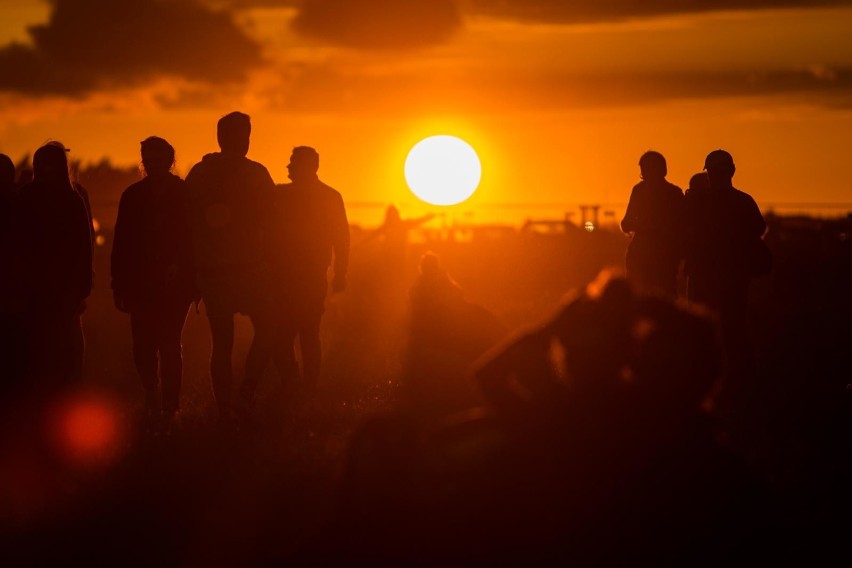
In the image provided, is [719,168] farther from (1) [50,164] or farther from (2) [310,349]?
(1) [50,164]

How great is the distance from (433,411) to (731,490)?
561 cm

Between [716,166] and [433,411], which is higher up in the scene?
[716,166]

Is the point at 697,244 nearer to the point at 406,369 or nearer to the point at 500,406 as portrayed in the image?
the point at 406,369

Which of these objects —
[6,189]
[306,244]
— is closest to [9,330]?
[6,189]

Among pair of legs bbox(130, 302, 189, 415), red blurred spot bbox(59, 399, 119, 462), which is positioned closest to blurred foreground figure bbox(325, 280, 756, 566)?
red blurred spot bbox(59, 399, 119, 462)

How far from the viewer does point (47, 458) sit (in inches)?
411

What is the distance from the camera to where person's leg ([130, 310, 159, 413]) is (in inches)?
477

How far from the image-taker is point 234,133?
1185cm

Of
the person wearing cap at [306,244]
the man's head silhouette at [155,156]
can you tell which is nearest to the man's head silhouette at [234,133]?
the man's head silhouette at [155,156]

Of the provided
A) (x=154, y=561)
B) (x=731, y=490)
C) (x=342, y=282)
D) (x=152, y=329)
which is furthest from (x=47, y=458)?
(x=731, y=490)

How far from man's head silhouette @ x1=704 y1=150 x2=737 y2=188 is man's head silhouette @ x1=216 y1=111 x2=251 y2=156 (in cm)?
383

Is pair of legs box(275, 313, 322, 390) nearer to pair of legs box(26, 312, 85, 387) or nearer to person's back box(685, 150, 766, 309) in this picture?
pair of legs box(26, 312, 85, 387)

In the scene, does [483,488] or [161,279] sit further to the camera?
[161,279]

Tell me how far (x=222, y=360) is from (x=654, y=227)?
4260 mm
